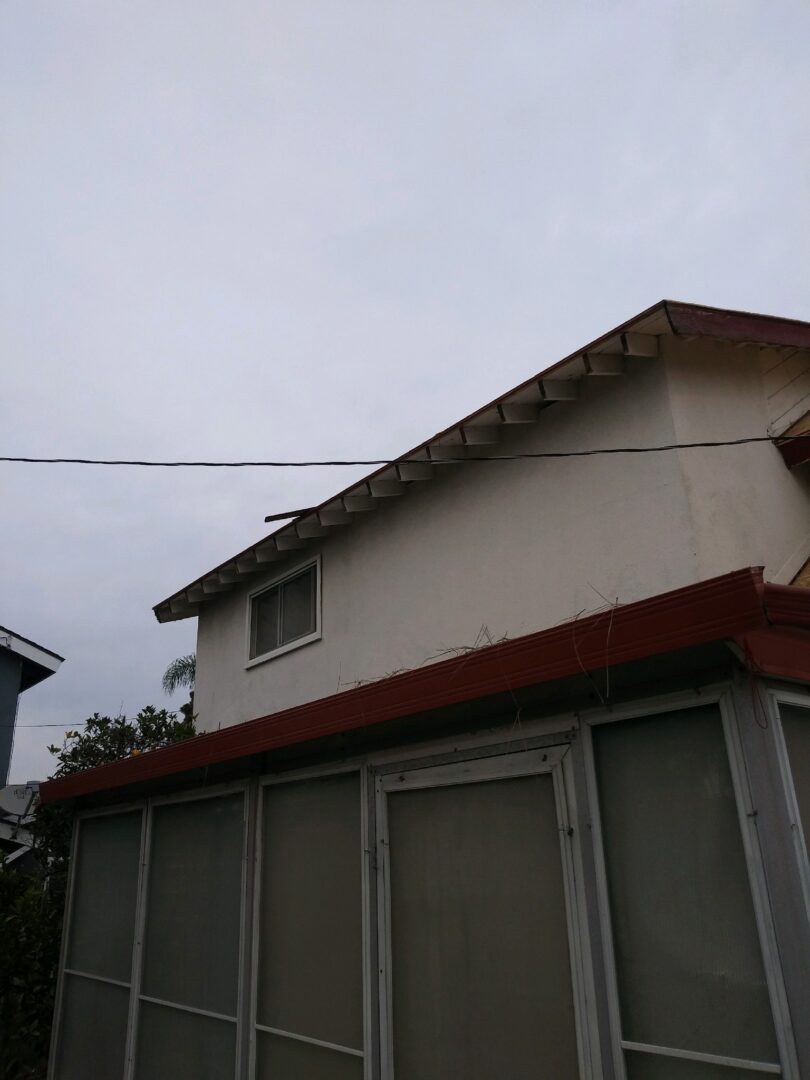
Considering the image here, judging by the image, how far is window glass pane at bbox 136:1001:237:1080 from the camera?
19.2ft

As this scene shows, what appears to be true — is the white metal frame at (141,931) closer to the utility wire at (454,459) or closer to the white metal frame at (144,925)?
the white metal frame at (144,925)

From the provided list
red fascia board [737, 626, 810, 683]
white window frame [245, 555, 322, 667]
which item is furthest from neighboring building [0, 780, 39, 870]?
red fascia board [737, 626, 810, 683]

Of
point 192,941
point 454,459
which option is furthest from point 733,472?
point 192,941

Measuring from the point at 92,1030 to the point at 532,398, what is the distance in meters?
6.66

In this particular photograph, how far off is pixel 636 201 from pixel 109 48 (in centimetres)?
829

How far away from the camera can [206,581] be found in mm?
11016

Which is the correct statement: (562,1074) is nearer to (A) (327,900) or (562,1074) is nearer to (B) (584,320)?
(A) (327,900)

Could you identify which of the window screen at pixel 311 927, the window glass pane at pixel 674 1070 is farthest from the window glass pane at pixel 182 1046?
the window glass pane at pixel 674 1070

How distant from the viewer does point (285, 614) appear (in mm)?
10234

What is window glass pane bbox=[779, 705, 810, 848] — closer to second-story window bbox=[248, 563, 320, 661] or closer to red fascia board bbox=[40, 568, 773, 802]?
red fascia board bbox=[40, 568, 773, 802]

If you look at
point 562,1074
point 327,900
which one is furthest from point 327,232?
point 562,1074

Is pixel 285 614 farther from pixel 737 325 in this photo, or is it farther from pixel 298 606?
pixel 737 325

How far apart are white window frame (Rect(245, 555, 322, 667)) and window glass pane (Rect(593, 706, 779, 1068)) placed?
6034 mm

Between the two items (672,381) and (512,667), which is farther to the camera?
(672,381)
